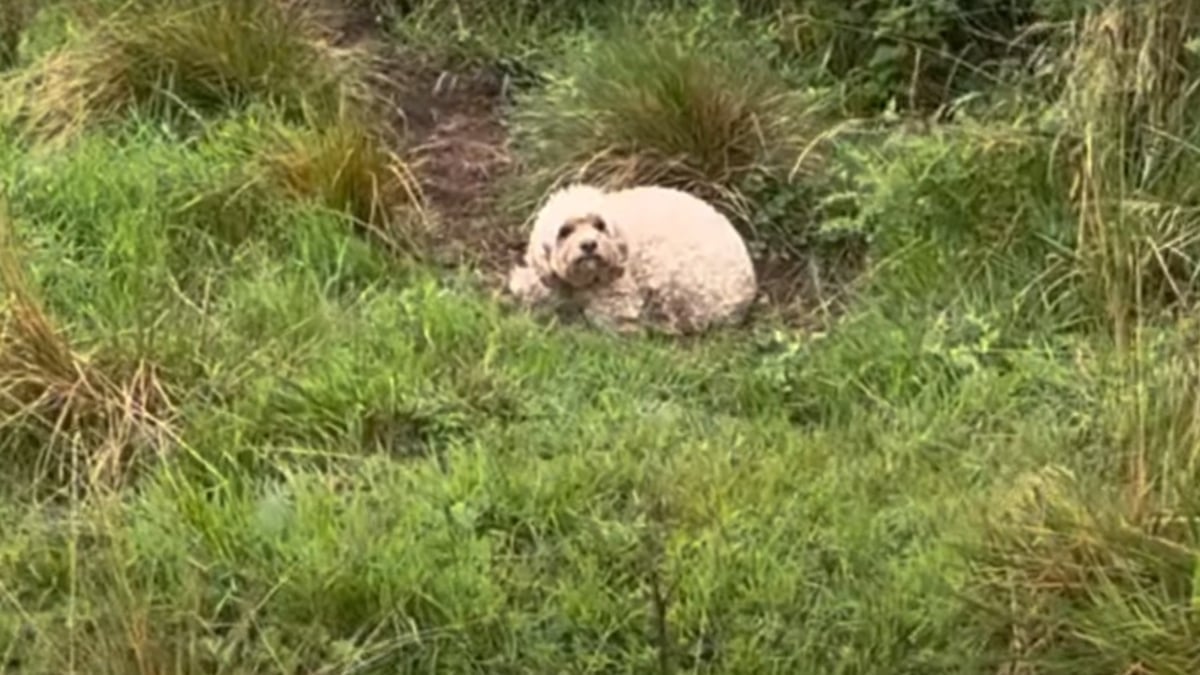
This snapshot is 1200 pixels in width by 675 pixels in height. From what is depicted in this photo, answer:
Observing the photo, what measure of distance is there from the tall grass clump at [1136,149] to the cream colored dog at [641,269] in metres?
0.82

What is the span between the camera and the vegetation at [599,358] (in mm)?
3994

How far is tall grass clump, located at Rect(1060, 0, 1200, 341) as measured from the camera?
194 inches

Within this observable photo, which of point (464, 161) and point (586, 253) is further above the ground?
point (586, 253)

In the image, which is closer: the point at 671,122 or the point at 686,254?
the point at 686,254

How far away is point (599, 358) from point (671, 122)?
991 millimetres

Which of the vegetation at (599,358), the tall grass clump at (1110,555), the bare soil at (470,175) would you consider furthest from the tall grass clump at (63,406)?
the tall grass clump at (1110,555)

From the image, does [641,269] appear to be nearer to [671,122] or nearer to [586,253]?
[586,253]

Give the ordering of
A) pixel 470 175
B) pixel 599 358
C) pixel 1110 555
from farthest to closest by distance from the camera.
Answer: pixel 470 175 → pixel 599 358 → pixel 1110 555

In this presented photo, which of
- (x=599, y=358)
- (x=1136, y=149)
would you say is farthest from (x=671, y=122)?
(x=1136, y=149)

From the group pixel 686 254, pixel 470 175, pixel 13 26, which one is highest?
pixel 13 26

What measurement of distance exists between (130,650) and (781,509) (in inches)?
48.3

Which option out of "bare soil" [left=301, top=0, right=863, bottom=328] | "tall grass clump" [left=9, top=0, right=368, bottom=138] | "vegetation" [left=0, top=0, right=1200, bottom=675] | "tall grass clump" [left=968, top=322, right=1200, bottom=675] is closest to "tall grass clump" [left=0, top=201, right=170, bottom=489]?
"vegetation" [left=0, top=0, right=1200, bottom=675]

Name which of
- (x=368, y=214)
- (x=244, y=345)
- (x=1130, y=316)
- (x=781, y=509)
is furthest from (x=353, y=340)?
(x=1130, y=316)

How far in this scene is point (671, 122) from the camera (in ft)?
19.3
